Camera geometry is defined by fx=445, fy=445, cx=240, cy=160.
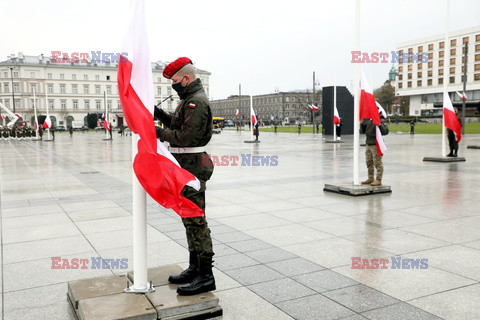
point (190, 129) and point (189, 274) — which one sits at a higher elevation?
point (190, 129)

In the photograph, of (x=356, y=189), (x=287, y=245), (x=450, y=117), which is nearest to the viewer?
(x=287, y=245)

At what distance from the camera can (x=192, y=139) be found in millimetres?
3982

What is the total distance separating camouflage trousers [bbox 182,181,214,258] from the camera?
4.03m

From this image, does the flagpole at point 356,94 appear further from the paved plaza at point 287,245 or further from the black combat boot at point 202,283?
the black combat boot at point 202,283

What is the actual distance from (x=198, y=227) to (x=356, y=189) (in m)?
6.41

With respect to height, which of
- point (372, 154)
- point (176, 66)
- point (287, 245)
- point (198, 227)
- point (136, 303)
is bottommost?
point (287, 245)

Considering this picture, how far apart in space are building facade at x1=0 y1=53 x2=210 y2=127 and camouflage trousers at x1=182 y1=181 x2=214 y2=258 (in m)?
107

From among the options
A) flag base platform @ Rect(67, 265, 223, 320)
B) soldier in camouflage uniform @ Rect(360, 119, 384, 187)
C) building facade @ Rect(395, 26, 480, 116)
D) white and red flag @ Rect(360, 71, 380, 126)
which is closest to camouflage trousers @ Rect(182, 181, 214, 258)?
flag base platform @ Rect(67, 265, 223, 320)

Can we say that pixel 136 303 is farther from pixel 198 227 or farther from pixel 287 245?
pixel 287 245

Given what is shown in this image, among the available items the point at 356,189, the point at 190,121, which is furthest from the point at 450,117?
the point at 190,121

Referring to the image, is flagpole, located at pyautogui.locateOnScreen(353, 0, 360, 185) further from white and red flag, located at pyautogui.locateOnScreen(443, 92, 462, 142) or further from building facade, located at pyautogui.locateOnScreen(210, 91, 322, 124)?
building facade, located at pyautogui.locateOnScreen(210, 91, 322, 124)

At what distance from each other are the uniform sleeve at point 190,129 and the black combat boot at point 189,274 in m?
1.18

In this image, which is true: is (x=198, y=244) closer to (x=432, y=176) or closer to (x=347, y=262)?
(x=347, y=262)

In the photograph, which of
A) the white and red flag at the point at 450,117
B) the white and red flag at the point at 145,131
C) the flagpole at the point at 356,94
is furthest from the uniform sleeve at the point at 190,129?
the white and red flag at the point at 450,117
